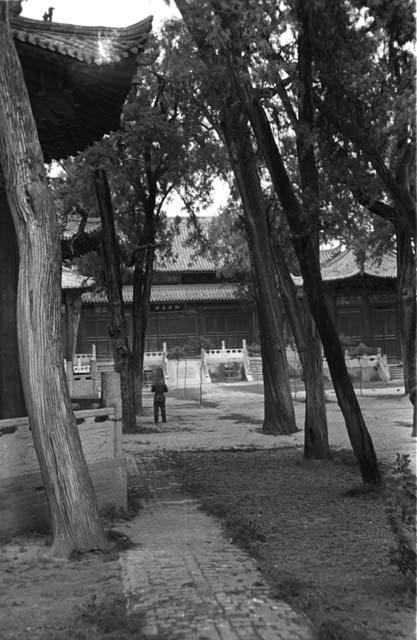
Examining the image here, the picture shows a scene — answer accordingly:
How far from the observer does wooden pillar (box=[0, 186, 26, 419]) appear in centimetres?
750

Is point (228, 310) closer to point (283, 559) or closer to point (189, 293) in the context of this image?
point (189, 293)

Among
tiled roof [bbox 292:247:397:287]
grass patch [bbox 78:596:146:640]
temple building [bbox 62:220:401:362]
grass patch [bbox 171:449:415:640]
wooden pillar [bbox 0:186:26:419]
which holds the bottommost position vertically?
grass patch [bbox 171:449:415:640]

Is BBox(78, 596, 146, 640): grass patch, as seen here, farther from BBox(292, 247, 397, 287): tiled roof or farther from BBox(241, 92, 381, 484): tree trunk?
BBox(292, 247, 397, 287): tiled roof

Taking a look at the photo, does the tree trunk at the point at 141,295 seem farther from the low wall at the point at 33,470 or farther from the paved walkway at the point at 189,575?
the low wall at the point at 33,470

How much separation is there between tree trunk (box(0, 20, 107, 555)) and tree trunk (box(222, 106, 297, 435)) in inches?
324

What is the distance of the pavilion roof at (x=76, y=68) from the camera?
21.7 ft

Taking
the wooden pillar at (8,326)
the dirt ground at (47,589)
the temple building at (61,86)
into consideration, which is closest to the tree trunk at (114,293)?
the temple building at (61,86)

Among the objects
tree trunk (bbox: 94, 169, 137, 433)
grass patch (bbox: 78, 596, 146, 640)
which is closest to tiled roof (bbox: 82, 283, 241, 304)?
tree trunk (bbox: 94, 169, 137, 433)

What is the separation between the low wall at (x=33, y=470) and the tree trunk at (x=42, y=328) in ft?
2.18

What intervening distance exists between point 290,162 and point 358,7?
22.4 feet

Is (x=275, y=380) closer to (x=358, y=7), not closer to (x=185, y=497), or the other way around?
(x=185, y=497)

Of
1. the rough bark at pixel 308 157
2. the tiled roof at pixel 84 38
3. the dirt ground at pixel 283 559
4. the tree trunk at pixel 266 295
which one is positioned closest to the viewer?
the dirt ground at pixel 283 559

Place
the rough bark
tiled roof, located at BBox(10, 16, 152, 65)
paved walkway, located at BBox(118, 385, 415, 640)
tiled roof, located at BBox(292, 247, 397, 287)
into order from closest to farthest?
paved walkway, located at BBox(118, 385, 415, 640), tiled roof, located at BBox(10, 16, 152, 65), the rough bark, tiled roof, located at BBox(292, 247, 397, 287)

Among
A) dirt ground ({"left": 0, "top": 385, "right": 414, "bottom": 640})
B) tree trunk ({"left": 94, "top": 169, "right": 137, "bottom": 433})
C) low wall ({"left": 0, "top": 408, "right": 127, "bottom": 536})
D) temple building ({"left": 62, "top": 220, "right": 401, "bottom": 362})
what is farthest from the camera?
temple building ({"left": 62, "top": 220, "right": 401, "bottom": 362})
